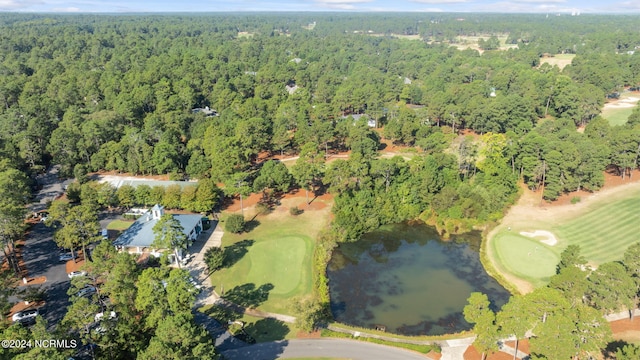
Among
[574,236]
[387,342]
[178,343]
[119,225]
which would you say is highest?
[178,343]

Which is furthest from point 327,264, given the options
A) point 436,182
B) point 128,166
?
point 128,166

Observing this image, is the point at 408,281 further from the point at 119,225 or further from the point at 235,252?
the point at 119,225

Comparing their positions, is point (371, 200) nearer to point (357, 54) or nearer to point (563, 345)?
point (563, 345)

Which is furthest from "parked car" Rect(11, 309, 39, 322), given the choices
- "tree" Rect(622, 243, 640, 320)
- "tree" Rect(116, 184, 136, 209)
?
"tree" Rect(622, 243, 640, 320)

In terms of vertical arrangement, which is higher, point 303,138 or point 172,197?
point 303,138

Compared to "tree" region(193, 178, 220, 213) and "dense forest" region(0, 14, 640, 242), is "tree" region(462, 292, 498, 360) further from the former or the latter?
"tree" region(193, 178, 220, 213)

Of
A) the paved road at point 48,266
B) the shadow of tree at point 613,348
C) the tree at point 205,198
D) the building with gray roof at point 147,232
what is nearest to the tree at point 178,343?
the paved road at point 48,266

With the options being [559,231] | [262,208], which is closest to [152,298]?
[262,208]
